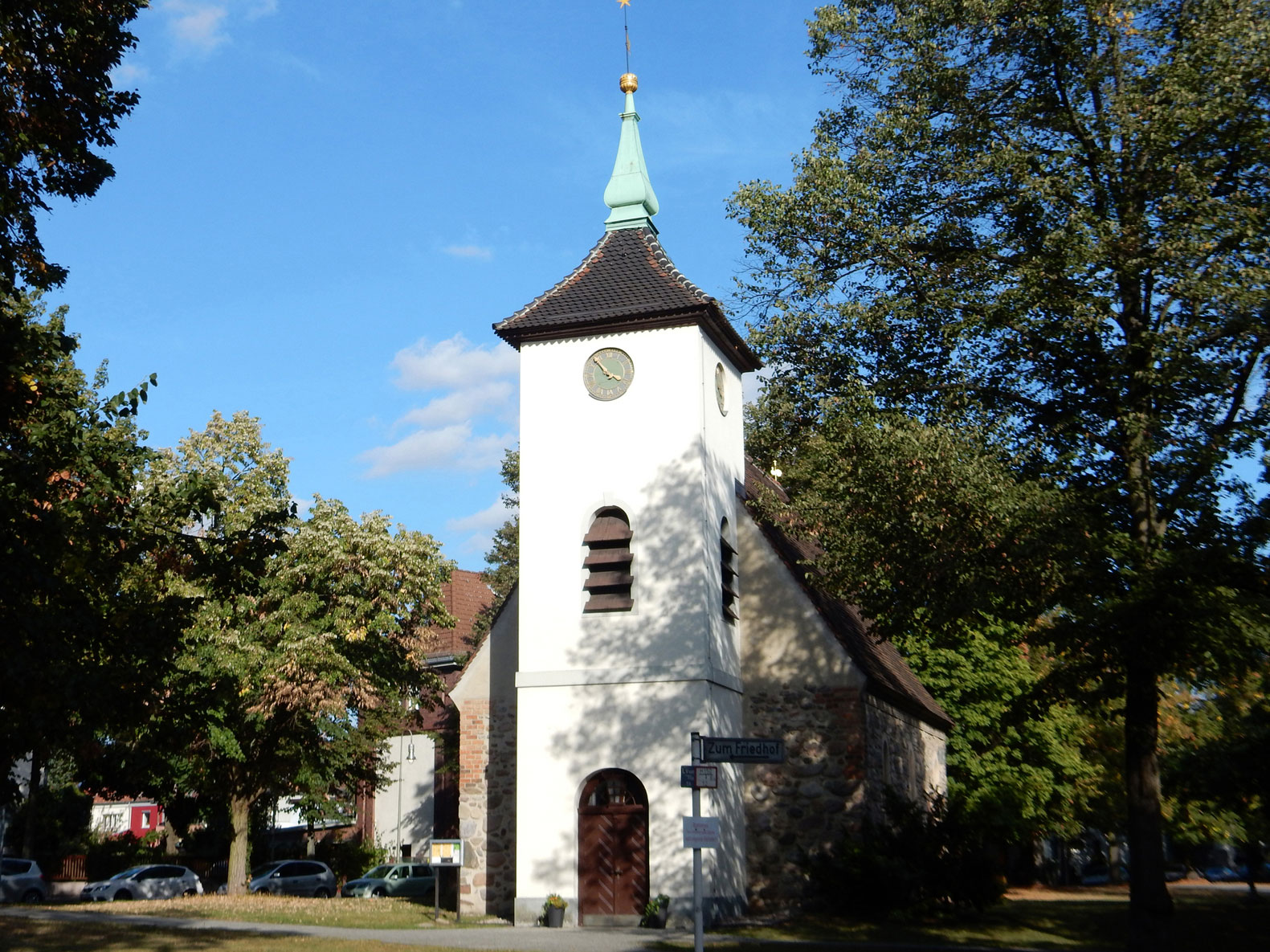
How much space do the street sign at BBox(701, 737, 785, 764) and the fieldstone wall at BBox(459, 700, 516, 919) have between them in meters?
10.7

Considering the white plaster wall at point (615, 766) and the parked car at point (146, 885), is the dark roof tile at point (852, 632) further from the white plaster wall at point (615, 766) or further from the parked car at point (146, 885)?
the parked car at point (146, 885)

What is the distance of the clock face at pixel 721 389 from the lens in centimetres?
2258

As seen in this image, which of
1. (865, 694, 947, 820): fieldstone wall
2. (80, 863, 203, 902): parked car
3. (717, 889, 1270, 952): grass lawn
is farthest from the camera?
(80, 863, 203, 902): parked car

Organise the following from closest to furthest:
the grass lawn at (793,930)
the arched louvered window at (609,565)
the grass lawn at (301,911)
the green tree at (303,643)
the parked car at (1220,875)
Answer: the grass lawn at (793,930)
the grass lawn at (301,911)
the arched louvered window at (609,565)
the green tree at (303,643)
the parked car at (1220,875)

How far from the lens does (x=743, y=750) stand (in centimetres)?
1184

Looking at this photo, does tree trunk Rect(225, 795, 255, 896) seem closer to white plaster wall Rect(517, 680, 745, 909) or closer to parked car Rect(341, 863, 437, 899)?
parked car Rect(341, 863, 437, 899)

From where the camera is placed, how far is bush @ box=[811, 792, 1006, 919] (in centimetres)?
1956

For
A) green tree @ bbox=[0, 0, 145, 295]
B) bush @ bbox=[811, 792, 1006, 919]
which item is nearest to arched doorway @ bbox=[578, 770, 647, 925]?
bush @ bbox=[811, 792, 1006, 919]

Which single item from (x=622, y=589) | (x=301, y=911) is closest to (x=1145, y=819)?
(x=622, y=589)

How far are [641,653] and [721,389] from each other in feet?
17.9

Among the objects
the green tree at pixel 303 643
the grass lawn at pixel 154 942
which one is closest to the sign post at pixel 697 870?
the grass lawn at pixel 154 942

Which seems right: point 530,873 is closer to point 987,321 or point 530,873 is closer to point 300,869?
point 987,321

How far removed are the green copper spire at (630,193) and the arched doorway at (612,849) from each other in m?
10.6

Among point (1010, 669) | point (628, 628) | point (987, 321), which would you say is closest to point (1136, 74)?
point (987, 321)
